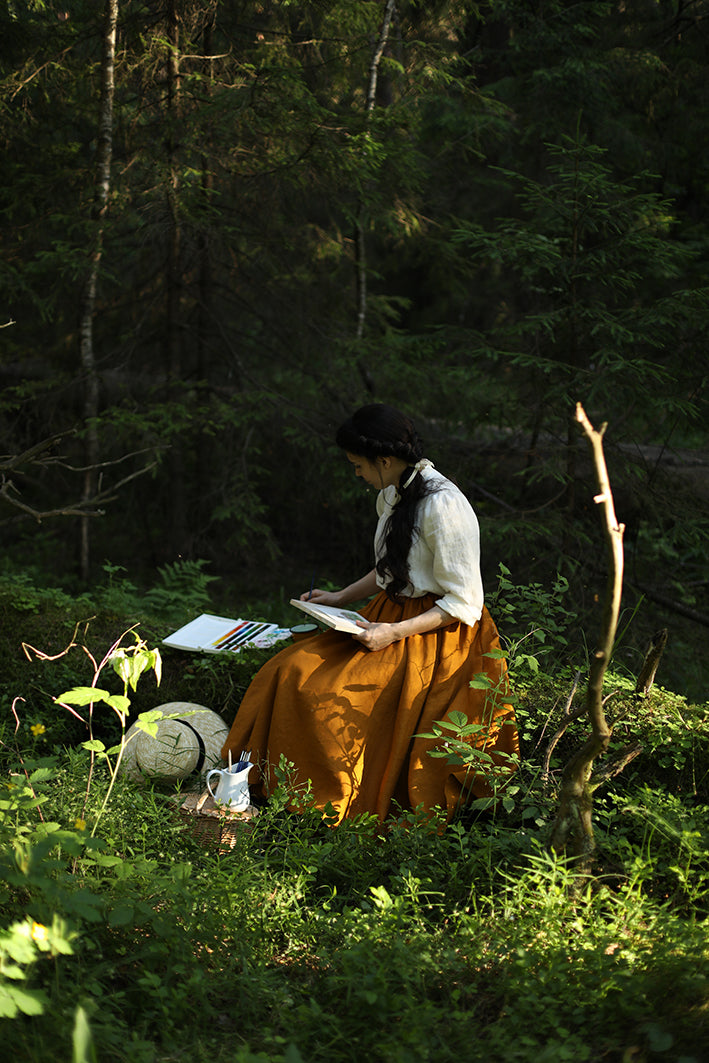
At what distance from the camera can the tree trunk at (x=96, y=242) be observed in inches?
232

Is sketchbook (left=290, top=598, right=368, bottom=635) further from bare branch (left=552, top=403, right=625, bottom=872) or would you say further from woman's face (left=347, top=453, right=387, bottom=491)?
bare branch (left=552, top=403, right=625, bottom=872)

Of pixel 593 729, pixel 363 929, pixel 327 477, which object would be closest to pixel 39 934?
pixel 363 929

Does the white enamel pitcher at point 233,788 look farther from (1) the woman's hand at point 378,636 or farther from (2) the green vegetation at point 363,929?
(1) the woman's hand at point 378,636

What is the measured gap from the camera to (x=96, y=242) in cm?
591

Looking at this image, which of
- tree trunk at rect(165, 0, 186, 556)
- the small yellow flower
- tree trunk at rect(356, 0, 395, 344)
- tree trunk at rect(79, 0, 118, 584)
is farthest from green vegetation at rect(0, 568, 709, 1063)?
tree trunk at rect(356, 0, 395, 344)

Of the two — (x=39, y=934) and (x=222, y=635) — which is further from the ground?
(x=39, y=934)

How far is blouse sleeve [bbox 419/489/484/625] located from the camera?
3.24 m

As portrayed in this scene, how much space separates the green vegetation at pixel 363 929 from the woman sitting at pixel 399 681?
17cm

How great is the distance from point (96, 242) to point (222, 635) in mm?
3402

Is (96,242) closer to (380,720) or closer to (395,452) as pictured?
(395,452)

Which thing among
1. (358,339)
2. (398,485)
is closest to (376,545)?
(398,485)

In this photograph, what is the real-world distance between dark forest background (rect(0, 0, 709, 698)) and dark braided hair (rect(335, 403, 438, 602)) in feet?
5.30

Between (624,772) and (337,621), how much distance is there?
1329mm

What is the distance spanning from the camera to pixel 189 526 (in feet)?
24.9
